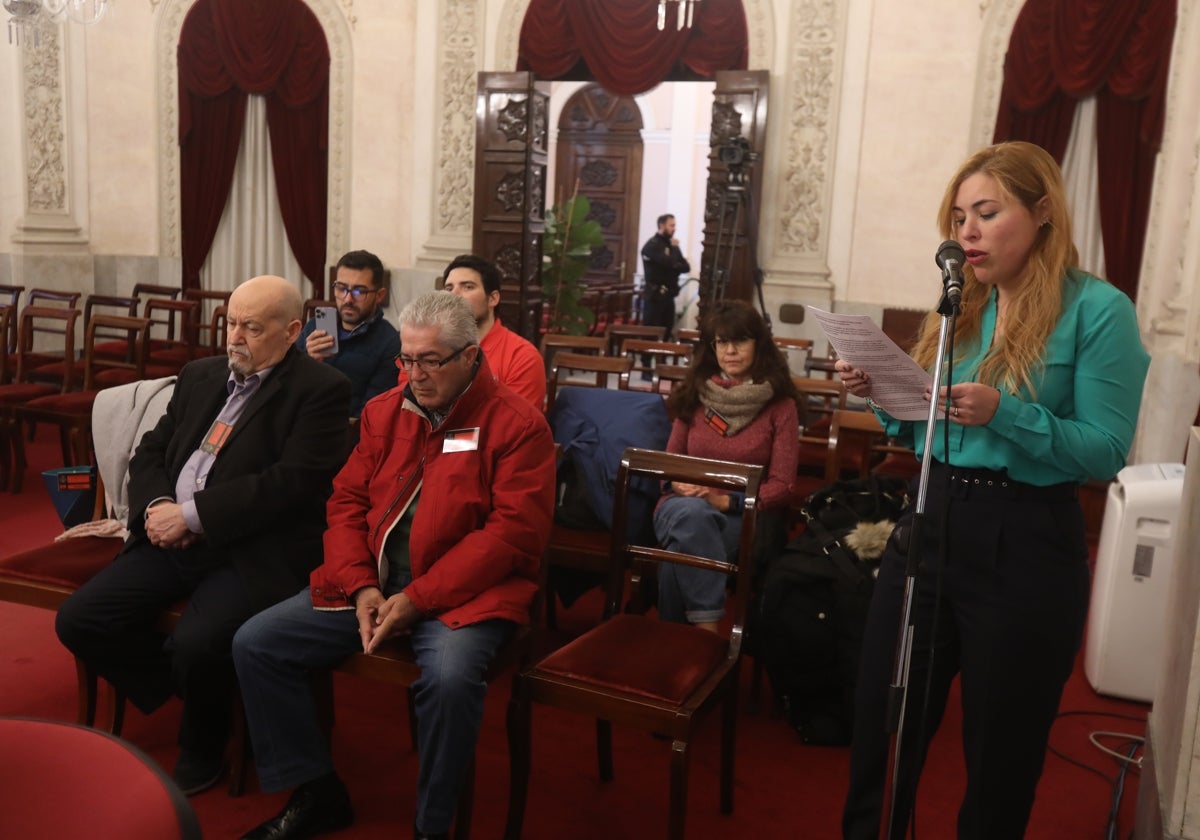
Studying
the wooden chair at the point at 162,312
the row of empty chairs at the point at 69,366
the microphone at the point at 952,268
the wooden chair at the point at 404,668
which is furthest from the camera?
the wooden chair at the point at 162,312

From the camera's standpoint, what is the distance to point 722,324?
3.44 m

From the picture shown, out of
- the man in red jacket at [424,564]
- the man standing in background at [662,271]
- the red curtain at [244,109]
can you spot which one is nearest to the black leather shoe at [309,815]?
the man in red jacket at [424,564]

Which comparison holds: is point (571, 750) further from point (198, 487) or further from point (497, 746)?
point (198, 487)

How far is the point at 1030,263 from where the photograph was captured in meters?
1.69

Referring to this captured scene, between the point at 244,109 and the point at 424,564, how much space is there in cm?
725

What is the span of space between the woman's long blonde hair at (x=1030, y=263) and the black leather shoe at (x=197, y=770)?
2.06 m

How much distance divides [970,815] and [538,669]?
96 centimetres

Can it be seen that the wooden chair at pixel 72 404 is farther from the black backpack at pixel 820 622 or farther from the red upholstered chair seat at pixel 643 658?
the black backpack at pixel 820 622


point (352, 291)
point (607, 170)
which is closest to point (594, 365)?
point (352, 291)

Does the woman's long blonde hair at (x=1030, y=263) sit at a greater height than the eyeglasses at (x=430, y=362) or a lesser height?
greater

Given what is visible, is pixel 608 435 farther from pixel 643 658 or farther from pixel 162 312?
pixel 162 312

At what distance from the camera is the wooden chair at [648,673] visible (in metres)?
2.24

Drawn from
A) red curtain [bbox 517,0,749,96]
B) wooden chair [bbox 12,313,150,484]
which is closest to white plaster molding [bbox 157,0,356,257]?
red curtain [bbox 517,0,749,96]

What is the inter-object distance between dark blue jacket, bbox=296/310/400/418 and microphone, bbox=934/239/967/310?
273 centimetres
